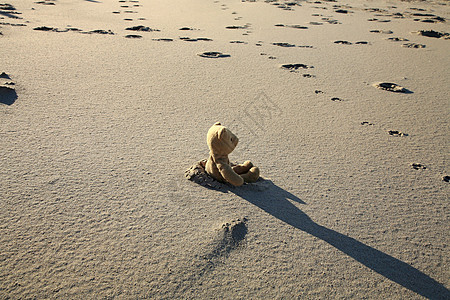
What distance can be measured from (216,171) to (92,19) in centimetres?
523

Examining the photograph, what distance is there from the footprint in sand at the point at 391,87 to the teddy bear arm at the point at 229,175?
7.45 feet

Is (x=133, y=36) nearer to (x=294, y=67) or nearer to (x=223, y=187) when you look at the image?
(x=294, y=67)

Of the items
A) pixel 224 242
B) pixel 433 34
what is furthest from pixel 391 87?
pixel 433 34

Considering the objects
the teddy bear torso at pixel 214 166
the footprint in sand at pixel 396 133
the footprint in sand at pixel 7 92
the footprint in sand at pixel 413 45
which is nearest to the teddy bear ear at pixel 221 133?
the teddy bear torso at pixel 214 166

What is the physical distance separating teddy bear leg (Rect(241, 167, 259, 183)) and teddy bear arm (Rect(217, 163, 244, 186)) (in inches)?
3.7

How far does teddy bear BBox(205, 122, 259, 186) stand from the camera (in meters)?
1.69

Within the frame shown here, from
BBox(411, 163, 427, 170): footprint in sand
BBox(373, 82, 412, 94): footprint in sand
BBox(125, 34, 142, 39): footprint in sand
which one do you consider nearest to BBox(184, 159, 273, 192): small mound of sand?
BBox(411, 163, 427, 170): footprint in sand

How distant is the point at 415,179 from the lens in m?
1.98

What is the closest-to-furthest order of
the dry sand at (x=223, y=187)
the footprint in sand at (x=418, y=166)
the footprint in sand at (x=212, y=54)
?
the dry sand at (x=223, y=187)
the footprint in sand at (x=418, y=166)
the footprint in sand at (x=212, y=54)

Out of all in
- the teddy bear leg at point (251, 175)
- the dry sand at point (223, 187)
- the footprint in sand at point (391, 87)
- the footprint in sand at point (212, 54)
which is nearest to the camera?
the dry sand at point (223, 187)

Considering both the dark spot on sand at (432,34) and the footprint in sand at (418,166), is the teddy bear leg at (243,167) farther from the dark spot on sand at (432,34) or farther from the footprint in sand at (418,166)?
the dark spot on sand at (432,34)

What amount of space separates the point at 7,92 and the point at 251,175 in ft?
7.04

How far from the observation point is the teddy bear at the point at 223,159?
169 cm

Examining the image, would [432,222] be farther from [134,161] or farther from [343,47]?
[343,47]
